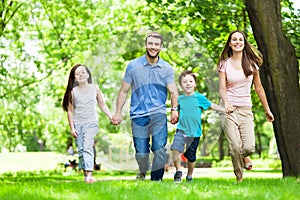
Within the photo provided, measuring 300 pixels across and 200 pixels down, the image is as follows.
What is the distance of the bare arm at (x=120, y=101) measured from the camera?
329 inches

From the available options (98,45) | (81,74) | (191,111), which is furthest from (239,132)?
Result: (98,45)

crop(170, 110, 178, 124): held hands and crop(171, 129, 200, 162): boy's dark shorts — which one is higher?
crop(170, 110, 178, 124): held hands

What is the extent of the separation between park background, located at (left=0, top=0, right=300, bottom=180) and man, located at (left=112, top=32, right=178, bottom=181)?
2.18ft

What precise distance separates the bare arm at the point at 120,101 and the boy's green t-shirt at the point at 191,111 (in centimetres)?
94

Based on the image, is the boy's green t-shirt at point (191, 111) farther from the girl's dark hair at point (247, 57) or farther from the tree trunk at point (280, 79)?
the tree trunk at point (280, 79)

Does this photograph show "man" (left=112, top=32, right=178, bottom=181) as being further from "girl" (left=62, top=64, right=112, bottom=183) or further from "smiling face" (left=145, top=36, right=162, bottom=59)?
"girl" (left=62, top=64, right=112, bottom=183)

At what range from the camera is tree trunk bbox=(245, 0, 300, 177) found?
1058 cm

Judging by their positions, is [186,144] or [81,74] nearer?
[81,74]

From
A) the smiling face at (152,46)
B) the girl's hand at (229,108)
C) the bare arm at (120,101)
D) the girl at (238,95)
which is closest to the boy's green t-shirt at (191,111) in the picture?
the girl at (238,95)

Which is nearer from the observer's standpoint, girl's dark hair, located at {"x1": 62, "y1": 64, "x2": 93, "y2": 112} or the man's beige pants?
the man's beige pants

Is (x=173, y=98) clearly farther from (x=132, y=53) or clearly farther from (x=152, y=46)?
(x=132, y=53)

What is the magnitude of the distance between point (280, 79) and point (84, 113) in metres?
3.92

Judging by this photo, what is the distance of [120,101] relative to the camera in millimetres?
8469

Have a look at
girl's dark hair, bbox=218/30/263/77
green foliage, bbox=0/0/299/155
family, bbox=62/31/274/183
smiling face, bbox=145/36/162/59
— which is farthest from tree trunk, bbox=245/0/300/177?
smiling face, bbox=145/36/162/59
